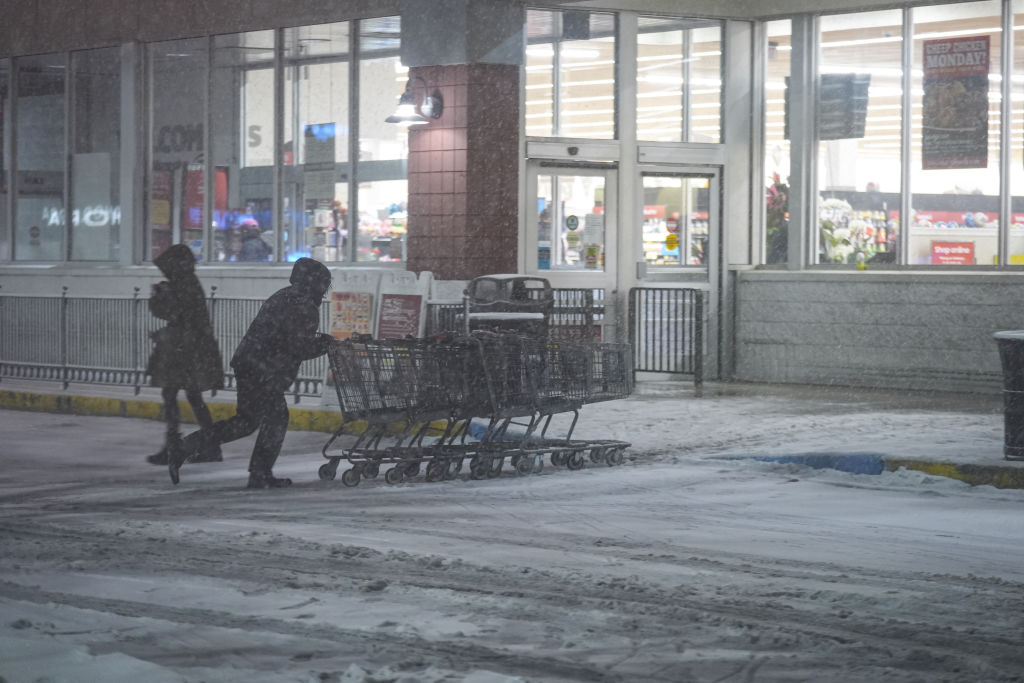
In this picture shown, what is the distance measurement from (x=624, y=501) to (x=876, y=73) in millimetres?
9655

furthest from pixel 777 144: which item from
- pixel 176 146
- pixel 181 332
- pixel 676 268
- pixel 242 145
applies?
pixel 181 332

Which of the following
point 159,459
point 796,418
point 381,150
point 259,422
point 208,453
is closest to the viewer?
point 259,422

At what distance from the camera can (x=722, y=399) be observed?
1590cm

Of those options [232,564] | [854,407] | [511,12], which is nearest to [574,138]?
[511,12]

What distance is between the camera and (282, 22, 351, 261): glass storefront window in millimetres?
18703

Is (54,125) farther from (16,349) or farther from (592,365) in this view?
(592,365)

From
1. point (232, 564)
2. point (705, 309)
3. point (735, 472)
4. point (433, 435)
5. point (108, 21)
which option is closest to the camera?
point (232, 564)

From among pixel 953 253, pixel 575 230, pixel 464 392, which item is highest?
pixel 575 230

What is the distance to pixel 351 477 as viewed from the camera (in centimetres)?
1056

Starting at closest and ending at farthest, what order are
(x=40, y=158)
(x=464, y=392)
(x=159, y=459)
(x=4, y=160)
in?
(x=464, y=392) → (x=159, y=459) → (x=40, y=158) → (x=4, y=160)

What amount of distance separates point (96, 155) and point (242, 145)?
130 inches

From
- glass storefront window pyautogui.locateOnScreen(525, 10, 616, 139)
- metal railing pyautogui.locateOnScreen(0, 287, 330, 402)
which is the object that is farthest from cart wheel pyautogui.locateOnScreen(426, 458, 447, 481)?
glass storefront window pyautogui.locateOnScreen(525, 10, 616, 139)

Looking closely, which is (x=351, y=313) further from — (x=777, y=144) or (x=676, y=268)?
(x=777, y=144)

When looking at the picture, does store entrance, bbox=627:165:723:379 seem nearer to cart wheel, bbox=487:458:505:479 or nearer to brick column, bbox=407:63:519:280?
brick column, bbox=407:63:519:280
